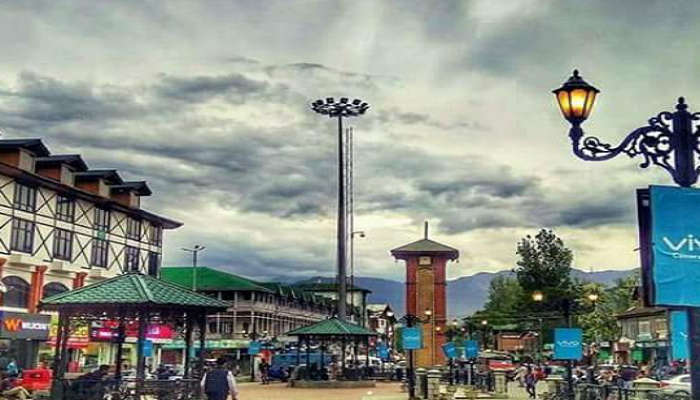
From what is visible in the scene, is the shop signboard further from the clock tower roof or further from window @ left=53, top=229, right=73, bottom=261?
the clock tower roof

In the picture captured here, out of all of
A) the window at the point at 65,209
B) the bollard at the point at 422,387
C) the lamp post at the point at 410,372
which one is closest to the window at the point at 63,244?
the window at the point at 65,209

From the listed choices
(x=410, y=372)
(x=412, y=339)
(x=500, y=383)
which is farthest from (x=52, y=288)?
(x=500, y=383)

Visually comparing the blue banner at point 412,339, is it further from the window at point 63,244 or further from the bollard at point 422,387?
the window at point 63,244

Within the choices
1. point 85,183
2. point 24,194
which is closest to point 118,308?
point 24,194

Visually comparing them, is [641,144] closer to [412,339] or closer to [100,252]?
[412,339]

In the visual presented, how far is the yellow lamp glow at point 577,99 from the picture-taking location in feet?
34.0

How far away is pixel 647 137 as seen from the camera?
10414 millimetres

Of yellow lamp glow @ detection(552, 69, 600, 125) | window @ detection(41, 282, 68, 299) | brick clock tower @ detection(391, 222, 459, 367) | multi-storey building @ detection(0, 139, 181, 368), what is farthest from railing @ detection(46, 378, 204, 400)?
brick clock tower @ detection(391, 222, 459, 367)

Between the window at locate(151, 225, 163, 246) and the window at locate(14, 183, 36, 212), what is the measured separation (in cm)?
1555

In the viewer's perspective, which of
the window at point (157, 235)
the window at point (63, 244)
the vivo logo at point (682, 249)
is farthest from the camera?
the window at point (157, 235)

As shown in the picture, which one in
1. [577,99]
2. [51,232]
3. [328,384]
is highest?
[51,232]

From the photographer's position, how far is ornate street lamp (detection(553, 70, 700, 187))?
1023cm

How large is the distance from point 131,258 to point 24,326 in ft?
42.4

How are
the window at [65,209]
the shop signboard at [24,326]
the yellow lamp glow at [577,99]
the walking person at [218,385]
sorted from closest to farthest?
the yellow lamp glow at [577,99] → the walking person at [218,385] → the shop signboard at [24,326] → the window at [65,209]
